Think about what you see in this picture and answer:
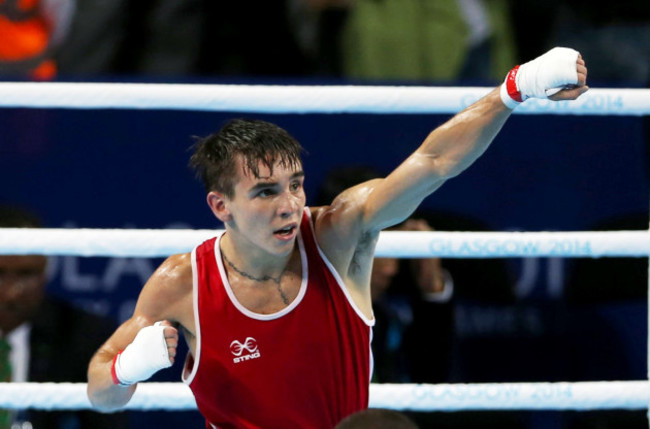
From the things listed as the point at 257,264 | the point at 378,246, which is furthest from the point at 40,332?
the point at 378,246

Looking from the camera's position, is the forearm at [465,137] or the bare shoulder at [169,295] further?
the bare shoulder at [169,295]

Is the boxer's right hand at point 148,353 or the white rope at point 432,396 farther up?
the boxer's right hand at point 148,353

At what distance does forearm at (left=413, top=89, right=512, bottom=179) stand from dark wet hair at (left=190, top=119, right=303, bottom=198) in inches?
13.8

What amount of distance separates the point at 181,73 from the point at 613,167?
6.25 ft

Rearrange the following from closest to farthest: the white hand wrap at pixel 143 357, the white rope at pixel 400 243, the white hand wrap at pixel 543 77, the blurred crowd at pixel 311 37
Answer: the white hand wrap at pixel 543 77 → the white hand wrap at pixel 143 357 → the white rope at pixel 400 243 → the blurred crowd at pixel 311 37

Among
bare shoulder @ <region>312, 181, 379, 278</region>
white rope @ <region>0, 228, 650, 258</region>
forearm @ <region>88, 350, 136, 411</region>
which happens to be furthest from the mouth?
forearm @ <region>88, 350, 136, 411</region>

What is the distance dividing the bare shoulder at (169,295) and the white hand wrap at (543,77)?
976 mm

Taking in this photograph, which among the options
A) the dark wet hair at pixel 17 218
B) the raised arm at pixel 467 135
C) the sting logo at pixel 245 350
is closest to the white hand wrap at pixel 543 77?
the raised arm at pixel 467 135

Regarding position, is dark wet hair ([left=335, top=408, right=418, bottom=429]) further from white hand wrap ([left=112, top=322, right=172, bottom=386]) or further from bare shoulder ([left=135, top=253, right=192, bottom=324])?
bare shoulder ([left=135, top=253, right=192, bottom=324])

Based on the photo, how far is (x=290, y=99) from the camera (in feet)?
10.0

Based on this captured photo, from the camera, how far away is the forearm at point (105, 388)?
2.73 meters

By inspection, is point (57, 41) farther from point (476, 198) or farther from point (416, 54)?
point (476, 198)

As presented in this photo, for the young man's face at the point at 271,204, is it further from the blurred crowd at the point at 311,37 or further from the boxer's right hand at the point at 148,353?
the blurred crowd at the point at 311,37

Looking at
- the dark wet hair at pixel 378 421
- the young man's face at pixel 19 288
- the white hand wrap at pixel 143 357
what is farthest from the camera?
the young man's face at pixel 19 288
